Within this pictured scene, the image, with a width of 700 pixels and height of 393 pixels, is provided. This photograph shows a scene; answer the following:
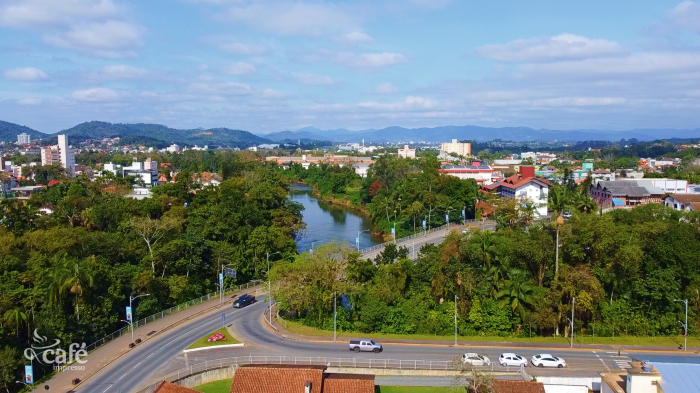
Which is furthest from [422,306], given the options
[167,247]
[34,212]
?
[34,212]

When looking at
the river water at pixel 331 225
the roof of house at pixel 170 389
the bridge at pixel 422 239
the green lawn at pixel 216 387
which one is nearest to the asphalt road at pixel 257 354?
the green lawn at pixel 216 387

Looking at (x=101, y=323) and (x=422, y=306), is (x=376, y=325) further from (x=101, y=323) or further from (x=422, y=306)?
(x=101, y=323)

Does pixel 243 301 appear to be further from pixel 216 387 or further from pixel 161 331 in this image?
pixel 216 387

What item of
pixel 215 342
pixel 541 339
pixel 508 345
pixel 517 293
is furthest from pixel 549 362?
pixel 215 342

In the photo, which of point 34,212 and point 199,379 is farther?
point 34,212

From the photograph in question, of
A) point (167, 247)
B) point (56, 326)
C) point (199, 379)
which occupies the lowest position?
point (199, 379)

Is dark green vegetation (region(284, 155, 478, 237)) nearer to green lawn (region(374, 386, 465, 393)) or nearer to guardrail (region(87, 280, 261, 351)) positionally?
guardrail (region(87, 280, 261, 351))
